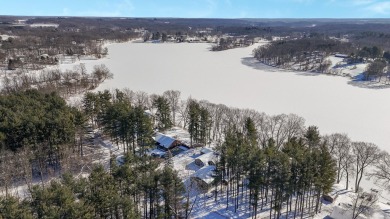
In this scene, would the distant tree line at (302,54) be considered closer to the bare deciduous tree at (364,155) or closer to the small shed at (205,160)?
the bare deciduous tree at (364,155)

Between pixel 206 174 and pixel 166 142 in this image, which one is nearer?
pixel 206 174

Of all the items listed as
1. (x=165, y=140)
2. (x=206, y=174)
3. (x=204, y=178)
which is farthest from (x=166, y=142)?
(x=204, y=178)

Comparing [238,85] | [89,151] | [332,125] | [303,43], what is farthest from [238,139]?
[303,43]

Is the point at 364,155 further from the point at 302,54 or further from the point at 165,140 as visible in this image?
the point at 302,54

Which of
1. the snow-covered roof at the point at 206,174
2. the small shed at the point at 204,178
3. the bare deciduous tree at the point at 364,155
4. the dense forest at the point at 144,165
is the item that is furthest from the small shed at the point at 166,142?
the bare deciduous tree at the point at 364,155

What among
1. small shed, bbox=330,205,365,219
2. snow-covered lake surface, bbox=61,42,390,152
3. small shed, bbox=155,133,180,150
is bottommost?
small shed, bbox=330,205,365,219

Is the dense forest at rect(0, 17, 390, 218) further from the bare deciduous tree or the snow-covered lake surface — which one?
the snow-covered lake surface

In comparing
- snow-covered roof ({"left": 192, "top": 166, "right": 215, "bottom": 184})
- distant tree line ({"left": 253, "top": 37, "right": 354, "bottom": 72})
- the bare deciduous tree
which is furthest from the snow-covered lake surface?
snow-covered roof ({"left": 192, "top": 166, "right": 215, "bottom": 184})

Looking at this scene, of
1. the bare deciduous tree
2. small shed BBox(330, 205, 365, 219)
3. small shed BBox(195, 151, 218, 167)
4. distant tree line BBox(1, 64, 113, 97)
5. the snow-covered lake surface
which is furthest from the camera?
distant tree line BBox(1, 64, 113, 97)
